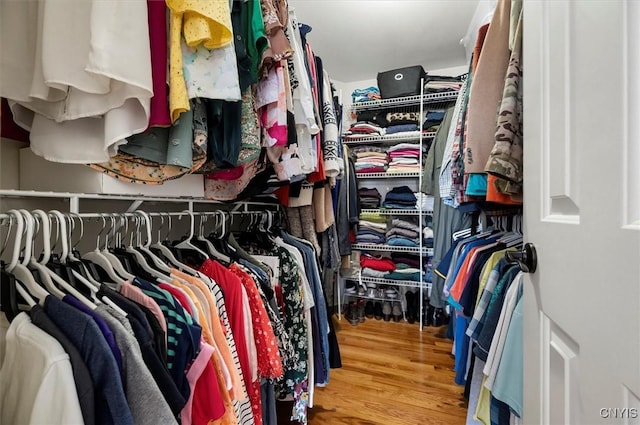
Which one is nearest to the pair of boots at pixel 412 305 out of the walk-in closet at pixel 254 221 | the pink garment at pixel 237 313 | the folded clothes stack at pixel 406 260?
the folded clothes stack at pixel 406 260

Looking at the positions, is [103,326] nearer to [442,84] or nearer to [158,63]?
[158,63]

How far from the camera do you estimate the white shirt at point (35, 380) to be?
484 millimetres

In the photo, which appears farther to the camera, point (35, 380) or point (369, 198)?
point (369, 198)

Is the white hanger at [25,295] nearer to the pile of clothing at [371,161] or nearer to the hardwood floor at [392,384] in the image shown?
the hardwood floor at [392,384]

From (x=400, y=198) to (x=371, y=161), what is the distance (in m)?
0.42

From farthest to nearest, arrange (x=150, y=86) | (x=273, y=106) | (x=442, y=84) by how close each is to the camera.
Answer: (x=442, y=84)
(x=273, y=106)
(x=150, y=86)

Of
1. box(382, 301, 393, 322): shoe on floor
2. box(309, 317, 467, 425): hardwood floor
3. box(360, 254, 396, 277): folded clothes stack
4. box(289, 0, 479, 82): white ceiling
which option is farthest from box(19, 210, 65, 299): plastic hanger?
box(382, 301, 393, 322): shoe on floor

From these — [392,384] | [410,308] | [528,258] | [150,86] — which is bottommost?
→ [392,384]

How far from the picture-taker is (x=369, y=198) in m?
2.86

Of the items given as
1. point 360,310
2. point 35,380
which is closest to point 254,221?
point 35,380

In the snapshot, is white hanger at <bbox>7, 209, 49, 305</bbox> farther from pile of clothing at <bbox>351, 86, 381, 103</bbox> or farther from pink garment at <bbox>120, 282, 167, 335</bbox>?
pile of clothing at <bbox>351, 86, 381, 103</bbox>

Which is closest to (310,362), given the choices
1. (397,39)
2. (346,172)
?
(346,172)

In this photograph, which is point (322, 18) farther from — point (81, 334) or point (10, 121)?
point (81, 334)

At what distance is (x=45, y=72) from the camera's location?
23.8 inches
